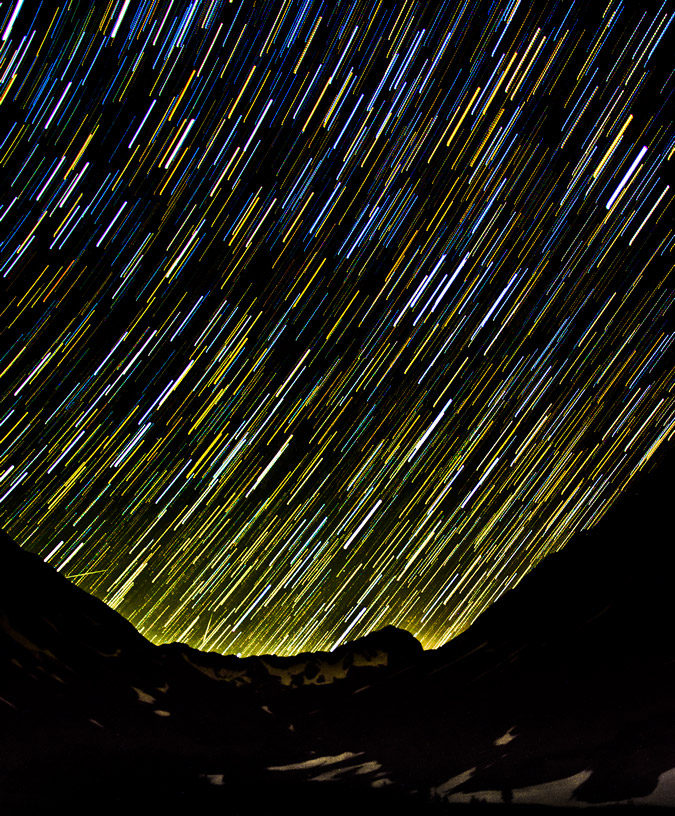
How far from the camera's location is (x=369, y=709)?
14.8m

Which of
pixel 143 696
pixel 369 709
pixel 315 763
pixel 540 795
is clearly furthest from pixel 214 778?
pixel 369 709

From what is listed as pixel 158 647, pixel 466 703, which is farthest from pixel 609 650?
pixel 158 647

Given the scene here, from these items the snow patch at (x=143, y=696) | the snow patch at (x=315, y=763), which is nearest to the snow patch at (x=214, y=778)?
the snow patch at (x=315, y=763)

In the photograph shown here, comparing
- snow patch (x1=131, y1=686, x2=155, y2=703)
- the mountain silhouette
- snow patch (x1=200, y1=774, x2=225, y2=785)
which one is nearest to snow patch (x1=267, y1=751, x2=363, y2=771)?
the mountain silhouette

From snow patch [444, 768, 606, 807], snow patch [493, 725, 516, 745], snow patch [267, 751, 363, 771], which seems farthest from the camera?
snow patch [493, 725, 516, 745]

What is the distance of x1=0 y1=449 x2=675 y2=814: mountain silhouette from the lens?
8.84 metres

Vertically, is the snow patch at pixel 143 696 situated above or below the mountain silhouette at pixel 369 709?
below

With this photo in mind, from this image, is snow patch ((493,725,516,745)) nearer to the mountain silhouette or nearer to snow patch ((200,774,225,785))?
the mountain silhouette

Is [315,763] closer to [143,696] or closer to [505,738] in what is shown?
[505,738]

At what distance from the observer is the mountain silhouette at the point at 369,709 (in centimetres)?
884

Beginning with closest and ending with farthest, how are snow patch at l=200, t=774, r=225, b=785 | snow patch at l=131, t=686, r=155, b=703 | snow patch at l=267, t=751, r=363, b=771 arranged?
snow patch at l=200, t=774, r=225, b=785 → snow patch at l=267, t=751, r=363, b=771 → snow patch at l=131, t=686, r=155, b=703

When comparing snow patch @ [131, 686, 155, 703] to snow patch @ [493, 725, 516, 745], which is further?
snow patch @ [131, 686, 155, 703]

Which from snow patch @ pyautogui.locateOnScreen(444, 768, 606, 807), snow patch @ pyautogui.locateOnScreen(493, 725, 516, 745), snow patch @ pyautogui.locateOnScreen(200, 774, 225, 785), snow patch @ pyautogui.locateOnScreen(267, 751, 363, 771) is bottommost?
snow patch @ pyautogui.locateOnScreen(200, 774, 225, 785)

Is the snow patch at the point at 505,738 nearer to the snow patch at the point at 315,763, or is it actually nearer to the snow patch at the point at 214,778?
the snow patch at the point at 315,763
